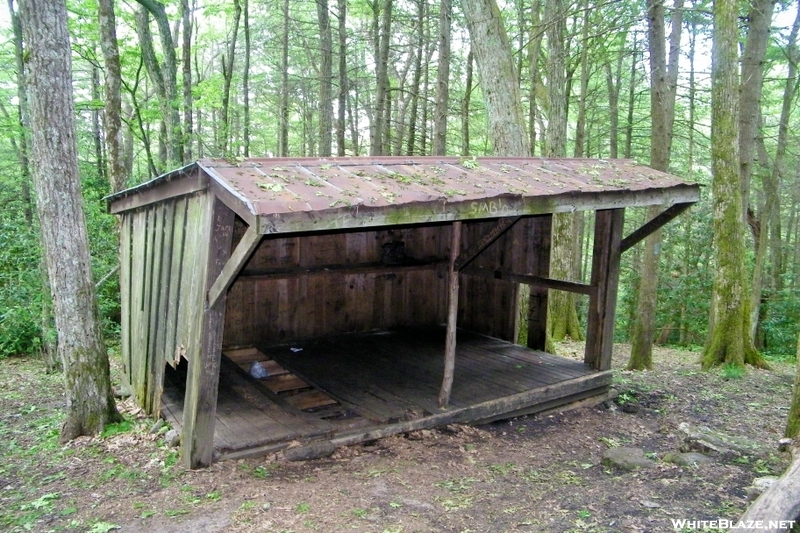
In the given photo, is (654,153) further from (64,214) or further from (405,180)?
(64,214)

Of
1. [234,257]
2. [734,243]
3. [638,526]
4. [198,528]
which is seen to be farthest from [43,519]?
[734,243]

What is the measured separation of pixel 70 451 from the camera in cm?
447

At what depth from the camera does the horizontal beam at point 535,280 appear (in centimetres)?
613

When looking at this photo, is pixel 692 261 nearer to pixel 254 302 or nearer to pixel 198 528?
pixel 254 302

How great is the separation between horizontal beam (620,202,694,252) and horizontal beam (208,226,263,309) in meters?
4.09

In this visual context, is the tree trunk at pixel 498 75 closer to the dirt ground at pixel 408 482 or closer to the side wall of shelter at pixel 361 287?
the side wall of shelter at pixel 361 287

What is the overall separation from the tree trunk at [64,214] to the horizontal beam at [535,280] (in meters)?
4.48

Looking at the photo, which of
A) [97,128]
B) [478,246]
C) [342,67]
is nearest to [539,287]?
[478,246]

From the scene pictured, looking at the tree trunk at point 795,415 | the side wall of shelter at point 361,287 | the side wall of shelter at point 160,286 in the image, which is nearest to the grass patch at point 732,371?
the side wall of shelter at point 361,287

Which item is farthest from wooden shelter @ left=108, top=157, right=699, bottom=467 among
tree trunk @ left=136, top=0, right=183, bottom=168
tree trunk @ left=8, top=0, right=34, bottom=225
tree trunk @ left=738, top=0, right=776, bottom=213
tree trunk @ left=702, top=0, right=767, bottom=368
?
tree trunk @ left=8, top=0, right=34, bottom=225

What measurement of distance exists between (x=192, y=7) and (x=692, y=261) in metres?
13.6

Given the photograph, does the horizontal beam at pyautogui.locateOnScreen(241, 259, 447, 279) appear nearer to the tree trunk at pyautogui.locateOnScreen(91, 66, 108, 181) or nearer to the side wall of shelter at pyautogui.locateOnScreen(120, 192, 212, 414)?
the side wall of shelter at pyautogui.locateOnScreen(120, 192, 212, 414)

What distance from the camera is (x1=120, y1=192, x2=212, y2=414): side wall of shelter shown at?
13.4 ft

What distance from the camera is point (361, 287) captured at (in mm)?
7973
